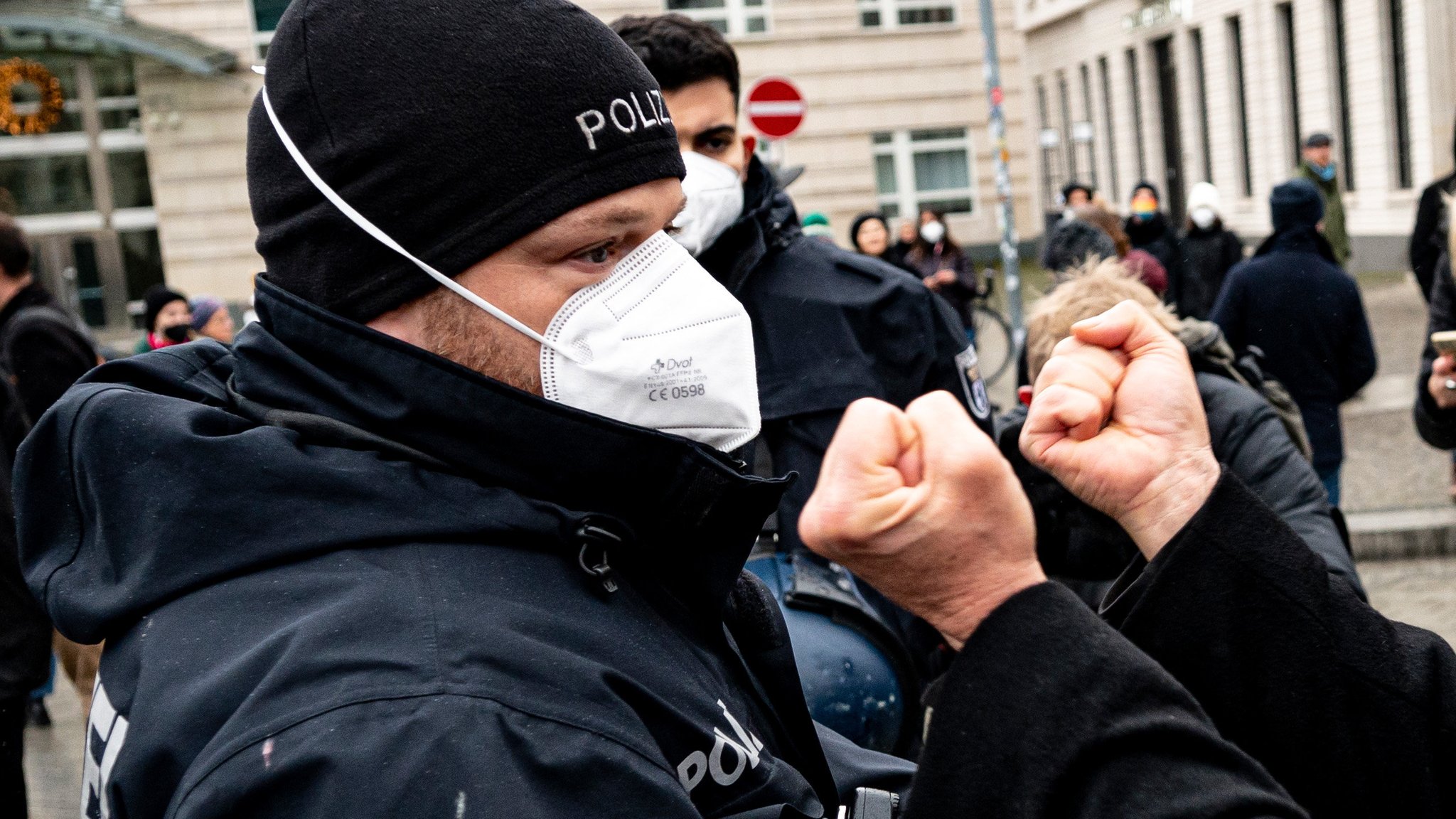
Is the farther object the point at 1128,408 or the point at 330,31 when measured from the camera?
the point at 1128,408

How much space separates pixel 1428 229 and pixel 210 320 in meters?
7.37

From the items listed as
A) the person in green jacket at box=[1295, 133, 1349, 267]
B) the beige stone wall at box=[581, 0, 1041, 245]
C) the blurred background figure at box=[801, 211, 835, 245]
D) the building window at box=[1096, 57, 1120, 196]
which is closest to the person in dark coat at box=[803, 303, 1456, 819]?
the blurred background figure at box=[801, 211, 835, 245]

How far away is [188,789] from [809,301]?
2.40 metres

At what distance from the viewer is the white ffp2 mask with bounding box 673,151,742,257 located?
3211 millimetres

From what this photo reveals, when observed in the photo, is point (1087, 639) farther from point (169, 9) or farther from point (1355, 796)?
point (169, 9)

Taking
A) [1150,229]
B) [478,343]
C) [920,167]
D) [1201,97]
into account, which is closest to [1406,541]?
[1150,229]

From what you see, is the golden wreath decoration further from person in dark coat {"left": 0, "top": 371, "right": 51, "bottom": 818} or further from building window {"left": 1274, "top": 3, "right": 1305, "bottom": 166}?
person in dark coat {"left": 0, "top": 371, "right": 51, "bottom": 818}

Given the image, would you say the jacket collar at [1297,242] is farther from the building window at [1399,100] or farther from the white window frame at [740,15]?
the white window frame at [740,15]

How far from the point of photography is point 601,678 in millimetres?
1167

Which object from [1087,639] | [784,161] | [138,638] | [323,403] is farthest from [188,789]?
[784,161]

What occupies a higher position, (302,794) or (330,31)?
(330,31)

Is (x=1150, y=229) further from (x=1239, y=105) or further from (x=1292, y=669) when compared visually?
(x=1239, y=105)

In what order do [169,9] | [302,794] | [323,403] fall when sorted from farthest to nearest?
[169,9] < [323,403] < [302,794]

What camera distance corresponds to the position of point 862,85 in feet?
98.8
